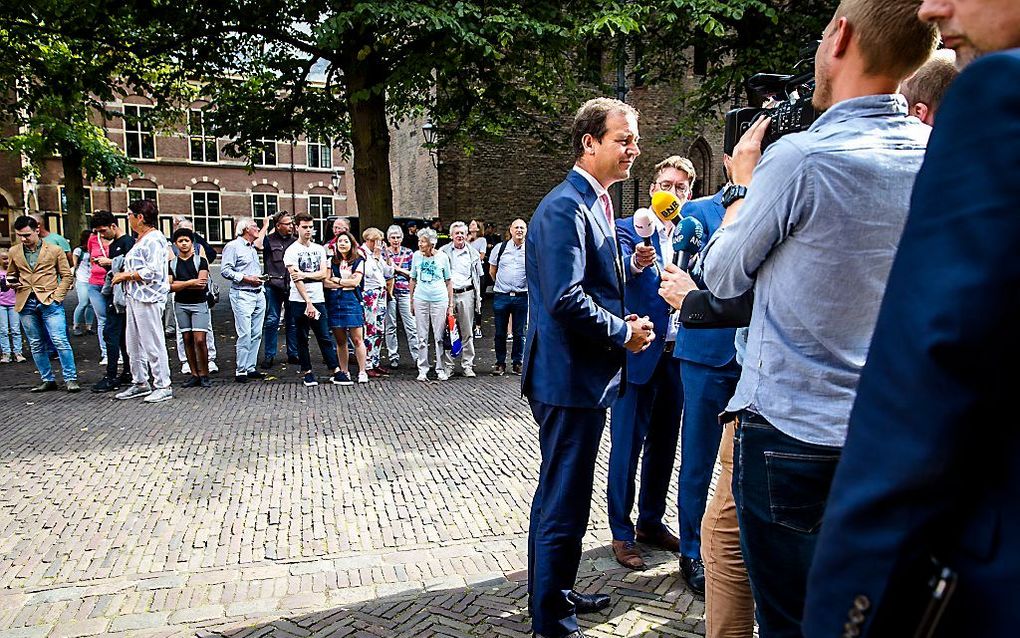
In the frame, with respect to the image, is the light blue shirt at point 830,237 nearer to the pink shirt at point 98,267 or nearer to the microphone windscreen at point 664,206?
the microphone windscreen at point 664,206

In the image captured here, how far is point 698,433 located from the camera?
3.54 metres

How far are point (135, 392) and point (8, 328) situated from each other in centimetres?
420

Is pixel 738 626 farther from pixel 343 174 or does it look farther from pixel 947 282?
pixel 343 174

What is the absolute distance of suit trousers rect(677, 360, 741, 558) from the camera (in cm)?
343

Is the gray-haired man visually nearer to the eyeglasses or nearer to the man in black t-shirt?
the man in black t-shirt

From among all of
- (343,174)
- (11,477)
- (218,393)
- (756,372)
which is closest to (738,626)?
(756,372)

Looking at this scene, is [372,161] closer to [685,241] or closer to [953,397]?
[685,241]

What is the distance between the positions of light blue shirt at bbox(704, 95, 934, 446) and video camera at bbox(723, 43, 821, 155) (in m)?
0.25

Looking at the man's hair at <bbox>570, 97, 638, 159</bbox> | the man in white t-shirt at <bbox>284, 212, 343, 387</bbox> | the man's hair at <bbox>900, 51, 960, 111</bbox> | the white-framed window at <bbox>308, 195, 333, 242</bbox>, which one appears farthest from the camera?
the white-framed window at <bbox>308, 195, 333, 242</bbox>

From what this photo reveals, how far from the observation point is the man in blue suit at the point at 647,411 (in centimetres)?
397

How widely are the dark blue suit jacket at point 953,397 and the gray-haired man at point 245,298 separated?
997 cm

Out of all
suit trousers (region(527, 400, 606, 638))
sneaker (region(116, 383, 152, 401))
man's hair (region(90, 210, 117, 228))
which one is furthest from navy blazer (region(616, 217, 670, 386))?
man's hair (region(90, 210, 117, 228))

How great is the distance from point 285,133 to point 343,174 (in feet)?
114

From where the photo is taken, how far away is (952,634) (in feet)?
3.02
